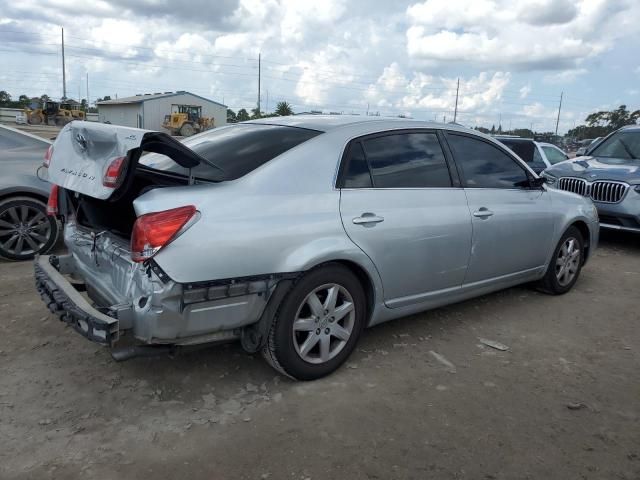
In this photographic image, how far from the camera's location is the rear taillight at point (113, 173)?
2768 mm

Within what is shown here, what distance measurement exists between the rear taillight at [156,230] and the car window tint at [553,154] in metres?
10.9

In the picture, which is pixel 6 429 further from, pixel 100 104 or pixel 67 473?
pixel 100 104

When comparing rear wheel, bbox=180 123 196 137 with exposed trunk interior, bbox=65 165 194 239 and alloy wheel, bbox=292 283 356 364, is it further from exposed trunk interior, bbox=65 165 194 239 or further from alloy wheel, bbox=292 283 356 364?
alloy wheel, bbox=292 283 356 364

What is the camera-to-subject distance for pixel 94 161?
303 centimetres

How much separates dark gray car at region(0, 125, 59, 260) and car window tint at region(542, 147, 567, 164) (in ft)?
33.3

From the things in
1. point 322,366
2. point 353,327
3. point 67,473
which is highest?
point 353,327

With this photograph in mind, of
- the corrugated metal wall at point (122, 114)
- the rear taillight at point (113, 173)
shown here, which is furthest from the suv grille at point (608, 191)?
the corrugated metal wall at point (122, 114)

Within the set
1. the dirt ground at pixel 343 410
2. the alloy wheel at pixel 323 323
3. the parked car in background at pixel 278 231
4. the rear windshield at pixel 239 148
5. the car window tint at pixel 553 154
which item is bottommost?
the dirt ground at pixel 343 410

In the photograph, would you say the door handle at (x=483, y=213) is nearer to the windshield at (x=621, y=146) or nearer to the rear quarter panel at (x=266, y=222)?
the rear quarter panel at (x=266, y=222)

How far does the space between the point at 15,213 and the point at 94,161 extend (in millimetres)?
3222

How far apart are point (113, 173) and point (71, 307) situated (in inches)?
29.6

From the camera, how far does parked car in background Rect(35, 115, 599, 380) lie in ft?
8.91

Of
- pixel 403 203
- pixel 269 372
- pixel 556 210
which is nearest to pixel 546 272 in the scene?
pixel 556 210

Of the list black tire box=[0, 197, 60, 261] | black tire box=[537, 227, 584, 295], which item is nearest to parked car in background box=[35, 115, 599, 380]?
black tire box=[537, 227, 584, 295]
